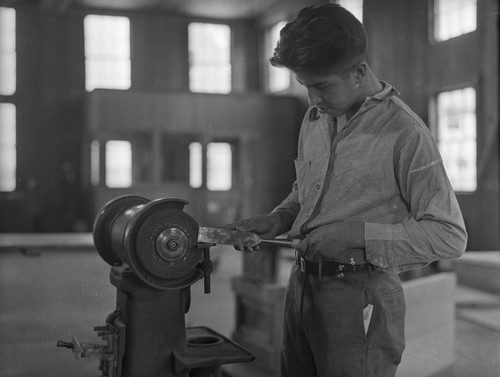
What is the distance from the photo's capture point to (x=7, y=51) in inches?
74.4

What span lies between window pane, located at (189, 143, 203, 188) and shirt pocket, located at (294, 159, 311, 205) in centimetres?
44

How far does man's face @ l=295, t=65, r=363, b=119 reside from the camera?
4.21 feet

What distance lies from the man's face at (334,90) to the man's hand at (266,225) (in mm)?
334

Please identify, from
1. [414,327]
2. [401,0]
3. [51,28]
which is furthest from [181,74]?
[414,327]

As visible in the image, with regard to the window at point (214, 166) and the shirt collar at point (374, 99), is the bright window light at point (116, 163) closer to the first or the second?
the window at point (214, 166)

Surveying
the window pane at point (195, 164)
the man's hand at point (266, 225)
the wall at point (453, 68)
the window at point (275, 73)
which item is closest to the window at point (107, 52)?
the window pane at point (195, 164)

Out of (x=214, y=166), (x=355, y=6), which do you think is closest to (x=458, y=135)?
(x=355, y=6)

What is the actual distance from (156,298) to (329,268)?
50cm

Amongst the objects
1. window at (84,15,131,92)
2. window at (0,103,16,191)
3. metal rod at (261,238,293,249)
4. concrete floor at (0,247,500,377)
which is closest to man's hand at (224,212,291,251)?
metal rod at (261,238,293,249)

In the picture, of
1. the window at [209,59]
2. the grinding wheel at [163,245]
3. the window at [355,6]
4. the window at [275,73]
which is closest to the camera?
the grinding wheel at [163,245]

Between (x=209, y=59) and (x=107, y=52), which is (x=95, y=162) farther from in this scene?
(x=209, y=59)

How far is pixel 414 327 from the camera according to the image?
7.41ft

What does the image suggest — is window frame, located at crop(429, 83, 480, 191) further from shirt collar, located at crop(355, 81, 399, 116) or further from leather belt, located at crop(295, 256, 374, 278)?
leather belt, located at crop(295, 256, 374, 278)

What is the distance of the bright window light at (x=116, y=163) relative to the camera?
182cm
